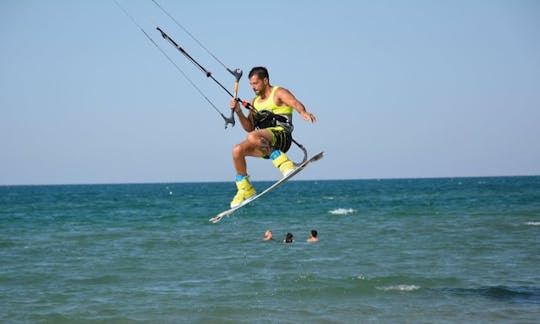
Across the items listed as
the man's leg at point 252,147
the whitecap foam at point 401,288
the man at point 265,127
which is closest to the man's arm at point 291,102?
the man at point 265,127

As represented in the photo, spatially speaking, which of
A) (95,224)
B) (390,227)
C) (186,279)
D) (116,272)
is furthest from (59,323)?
(95,224)

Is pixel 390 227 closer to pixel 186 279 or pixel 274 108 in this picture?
pixel 186 279

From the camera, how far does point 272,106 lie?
9641 mm

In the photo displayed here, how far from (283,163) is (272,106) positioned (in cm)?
90

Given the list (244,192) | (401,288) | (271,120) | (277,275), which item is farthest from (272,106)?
(277,275)

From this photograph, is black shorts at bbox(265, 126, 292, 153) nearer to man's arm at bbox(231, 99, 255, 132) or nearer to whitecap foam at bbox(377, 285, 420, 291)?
man's arm at bbox(231, 99, 255, 132)

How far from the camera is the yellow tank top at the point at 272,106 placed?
31.5ft

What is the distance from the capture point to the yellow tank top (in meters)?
9.59

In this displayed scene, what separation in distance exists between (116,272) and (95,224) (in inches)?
1087

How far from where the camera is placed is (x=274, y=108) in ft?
31.7

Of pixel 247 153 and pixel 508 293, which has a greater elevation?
pixel 247 153

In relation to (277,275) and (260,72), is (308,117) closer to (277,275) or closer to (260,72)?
(260,72)

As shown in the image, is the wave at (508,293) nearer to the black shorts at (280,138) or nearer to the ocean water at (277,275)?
the ocean water at (277,275)

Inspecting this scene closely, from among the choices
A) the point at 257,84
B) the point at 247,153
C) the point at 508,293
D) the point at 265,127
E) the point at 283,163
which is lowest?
the point at 508,293
